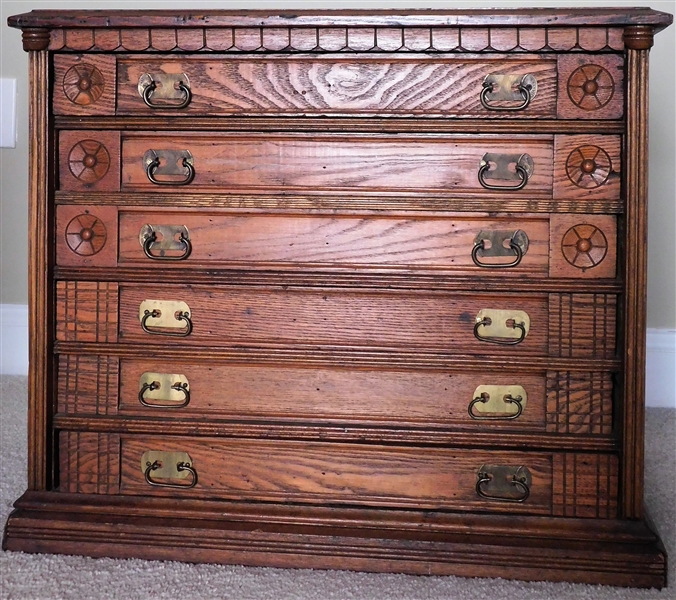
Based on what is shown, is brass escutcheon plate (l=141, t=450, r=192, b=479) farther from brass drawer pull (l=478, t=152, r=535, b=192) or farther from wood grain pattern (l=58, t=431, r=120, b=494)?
brass drawer pull (l=478, t=152, r=535, b=192)

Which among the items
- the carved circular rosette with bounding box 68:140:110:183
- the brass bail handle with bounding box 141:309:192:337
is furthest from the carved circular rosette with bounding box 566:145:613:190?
the carved circular rosette with bounding box 68:140:110:183

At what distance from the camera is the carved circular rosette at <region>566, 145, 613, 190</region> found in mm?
1255

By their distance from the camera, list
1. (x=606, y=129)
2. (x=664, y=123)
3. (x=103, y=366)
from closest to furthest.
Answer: (x=606, y=129)
(x=103, y=366)
(x=664, y=123)

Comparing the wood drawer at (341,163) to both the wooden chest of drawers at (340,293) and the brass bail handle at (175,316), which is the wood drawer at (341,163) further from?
the brass bail handle at (175,316)

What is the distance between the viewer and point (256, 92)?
4.25 ft

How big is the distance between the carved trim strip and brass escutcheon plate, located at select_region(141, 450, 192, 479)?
733 mm

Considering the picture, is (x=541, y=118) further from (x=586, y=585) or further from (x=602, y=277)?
(x=586, y=585)

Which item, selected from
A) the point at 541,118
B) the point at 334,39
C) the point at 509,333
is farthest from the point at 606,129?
the point at 334,39

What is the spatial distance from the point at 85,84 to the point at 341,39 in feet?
1.54

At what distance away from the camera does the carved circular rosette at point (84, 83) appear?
4.31 ft

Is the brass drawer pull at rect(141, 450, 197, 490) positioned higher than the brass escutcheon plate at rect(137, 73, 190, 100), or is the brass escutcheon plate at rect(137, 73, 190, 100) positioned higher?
the brass escutcheon plate at rect(137, 73, 190, 100)

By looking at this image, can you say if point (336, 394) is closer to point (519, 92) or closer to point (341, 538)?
point (341, 538)

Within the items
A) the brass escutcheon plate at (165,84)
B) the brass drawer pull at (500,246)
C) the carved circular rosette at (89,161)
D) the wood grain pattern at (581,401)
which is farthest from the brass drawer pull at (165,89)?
the wood grain pattern at (581,401)

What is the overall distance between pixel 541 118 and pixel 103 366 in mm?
906
